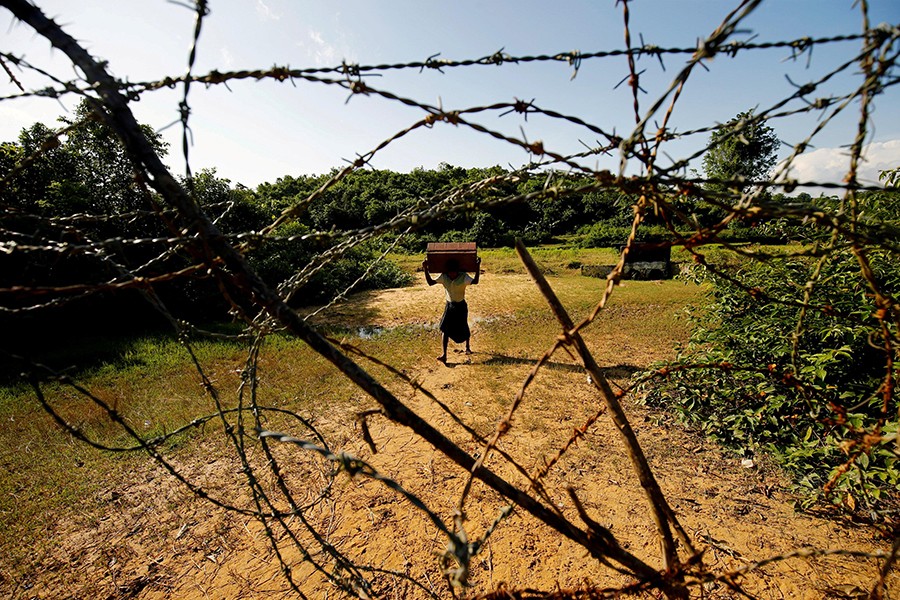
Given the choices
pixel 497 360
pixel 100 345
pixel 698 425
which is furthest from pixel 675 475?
pixel 100 345

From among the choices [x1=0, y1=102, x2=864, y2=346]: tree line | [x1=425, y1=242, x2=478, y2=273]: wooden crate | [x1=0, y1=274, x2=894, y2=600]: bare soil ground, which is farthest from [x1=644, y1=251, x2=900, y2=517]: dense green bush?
[x1=425, y1=242, x2=478, y2=273]: wooden crate

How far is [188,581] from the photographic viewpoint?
2.74m

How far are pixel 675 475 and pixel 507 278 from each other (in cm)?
1045

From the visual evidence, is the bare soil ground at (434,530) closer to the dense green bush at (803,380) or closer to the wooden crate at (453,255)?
the dense green bush at (803,380)

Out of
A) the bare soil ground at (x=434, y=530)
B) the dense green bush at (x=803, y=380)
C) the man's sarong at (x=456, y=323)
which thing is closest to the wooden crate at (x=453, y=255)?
the man's sarong at (x=456, y=323)

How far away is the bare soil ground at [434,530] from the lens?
263cm

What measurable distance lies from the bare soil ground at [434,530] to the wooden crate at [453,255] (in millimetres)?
2102

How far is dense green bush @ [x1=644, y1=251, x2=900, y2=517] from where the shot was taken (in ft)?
9.40

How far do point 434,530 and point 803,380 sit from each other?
9.27ft

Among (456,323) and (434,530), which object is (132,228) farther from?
(434,530)

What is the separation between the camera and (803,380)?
3115mm

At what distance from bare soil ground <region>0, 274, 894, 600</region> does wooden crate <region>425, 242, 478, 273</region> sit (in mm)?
2102

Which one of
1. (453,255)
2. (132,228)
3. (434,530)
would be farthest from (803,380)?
(132,228)

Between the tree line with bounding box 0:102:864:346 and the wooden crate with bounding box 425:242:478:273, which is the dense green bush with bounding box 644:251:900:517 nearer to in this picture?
the tree line with bounding box 0:102:864:346
